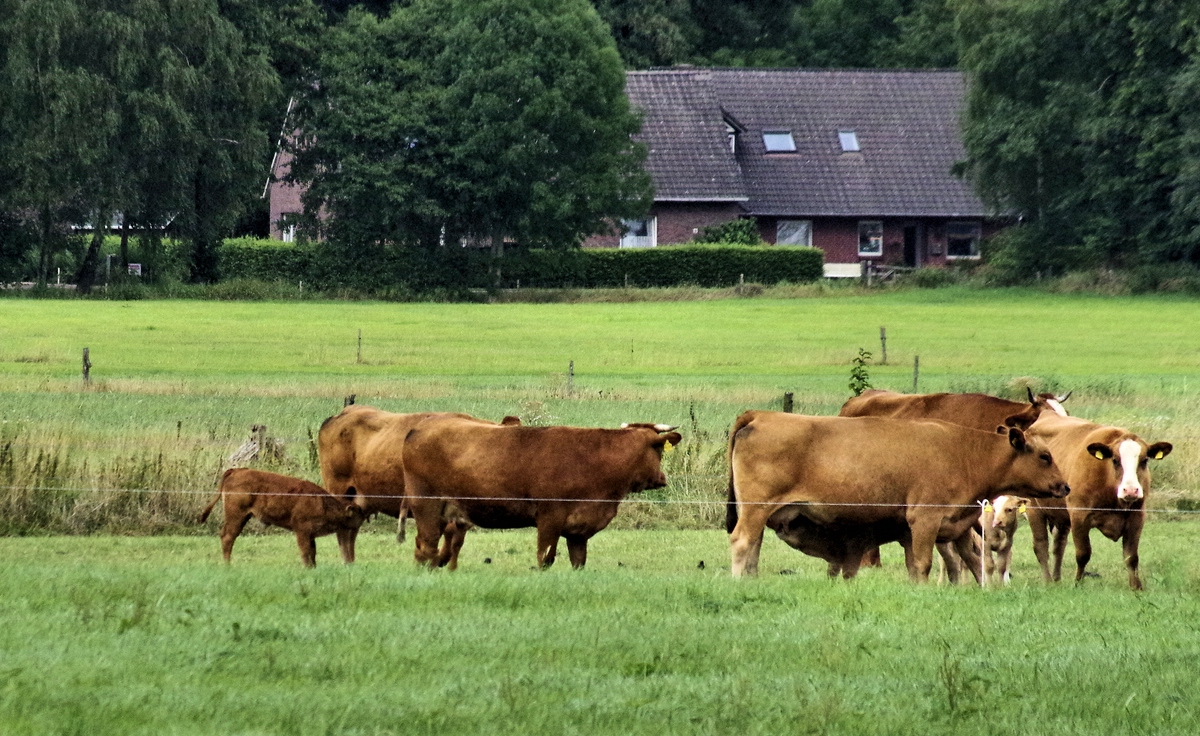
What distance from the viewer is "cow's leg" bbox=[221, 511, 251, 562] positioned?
52.3ft

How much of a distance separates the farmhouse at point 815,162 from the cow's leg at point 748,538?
5896 centimetres

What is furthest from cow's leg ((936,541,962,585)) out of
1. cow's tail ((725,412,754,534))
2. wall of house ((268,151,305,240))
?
wall of house ((268,151,305,240))

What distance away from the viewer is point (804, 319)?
55.5 m

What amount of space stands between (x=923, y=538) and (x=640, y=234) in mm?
61778

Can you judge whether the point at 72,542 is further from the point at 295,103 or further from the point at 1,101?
the point at 295,103

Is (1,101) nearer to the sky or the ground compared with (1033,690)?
nearer to the sky

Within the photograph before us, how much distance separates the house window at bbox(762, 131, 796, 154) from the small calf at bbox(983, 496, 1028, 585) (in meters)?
61.5

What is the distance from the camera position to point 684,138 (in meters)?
75.7

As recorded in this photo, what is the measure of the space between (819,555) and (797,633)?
182 inches

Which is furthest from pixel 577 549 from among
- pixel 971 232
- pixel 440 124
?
pixel 971 232

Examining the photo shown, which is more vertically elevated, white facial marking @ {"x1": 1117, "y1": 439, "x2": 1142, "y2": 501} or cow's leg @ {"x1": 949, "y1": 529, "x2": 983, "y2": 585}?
white facial marking @ {"x1": 1117, "y1": 439, "x2": 1142, "y2": 501}

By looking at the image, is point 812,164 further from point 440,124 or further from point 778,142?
point 440,124

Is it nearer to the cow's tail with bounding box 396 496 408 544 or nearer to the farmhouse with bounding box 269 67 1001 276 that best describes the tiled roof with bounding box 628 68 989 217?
the farmhouse with bounding box 269 67 1001 276

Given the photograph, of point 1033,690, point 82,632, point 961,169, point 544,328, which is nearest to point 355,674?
point 82,632
